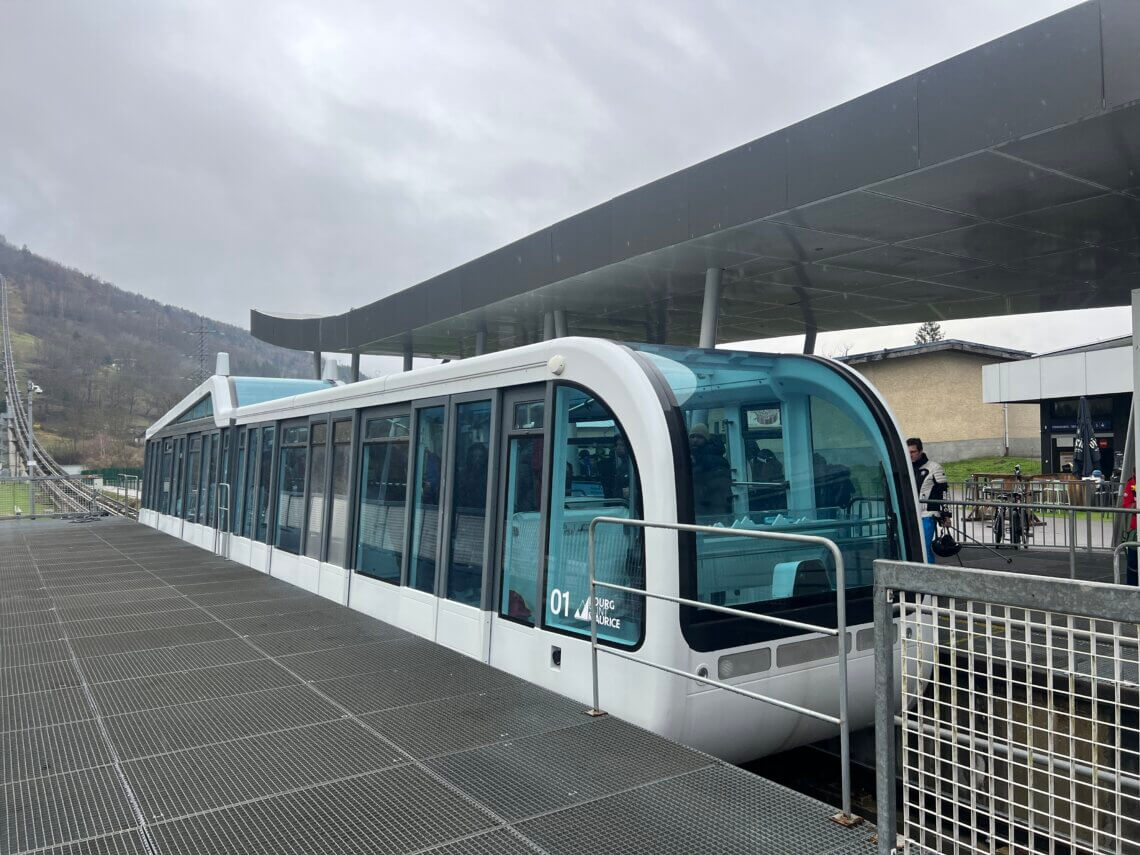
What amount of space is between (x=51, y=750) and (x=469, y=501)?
3.11 metres

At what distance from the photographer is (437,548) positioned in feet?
22.6

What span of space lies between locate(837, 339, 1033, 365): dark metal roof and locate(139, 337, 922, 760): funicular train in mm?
32503

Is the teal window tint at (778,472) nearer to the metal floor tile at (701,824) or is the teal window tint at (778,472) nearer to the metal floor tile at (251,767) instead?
the metal floor tile at (701,824)

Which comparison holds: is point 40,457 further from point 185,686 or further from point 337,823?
point 337,823

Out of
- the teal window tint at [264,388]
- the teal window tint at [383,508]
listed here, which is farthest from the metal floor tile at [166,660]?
the teal window tint at [264,388]

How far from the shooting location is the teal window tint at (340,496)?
8836 mm

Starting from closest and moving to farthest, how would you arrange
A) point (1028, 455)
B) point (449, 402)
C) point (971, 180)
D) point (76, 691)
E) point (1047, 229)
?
point (76, 691) < point (449, 402) < point (971, 180) < point (1047, 229) < point (1028, 455)

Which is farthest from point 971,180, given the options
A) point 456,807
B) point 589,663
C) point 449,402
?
point 456,807

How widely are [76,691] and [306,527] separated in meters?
4.43

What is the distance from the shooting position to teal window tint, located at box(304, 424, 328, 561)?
9.53m

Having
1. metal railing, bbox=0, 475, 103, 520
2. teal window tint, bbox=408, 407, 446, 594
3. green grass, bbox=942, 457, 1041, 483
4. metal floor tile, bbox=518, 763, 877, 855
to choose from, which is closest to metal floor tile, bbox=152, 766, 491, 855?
metal floor tile, bbox=518, 763, 877, 855

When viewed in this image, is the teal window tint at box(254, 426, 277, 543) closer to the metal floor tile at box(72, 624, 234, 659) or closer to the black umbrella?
the metal floor tile at box(72, 624, 234, 659)

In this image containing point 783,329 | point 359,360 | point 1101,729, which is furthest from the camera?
point 359,360

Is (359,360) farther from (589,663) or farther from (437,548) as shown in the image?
(589,663)
